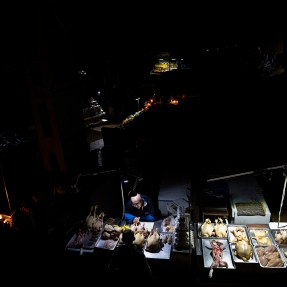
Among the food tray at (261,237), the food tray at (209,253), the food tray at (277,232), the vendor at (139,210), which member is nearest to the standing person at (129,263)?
the food tray at (209,253)

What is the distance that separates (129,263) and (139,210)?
2.48 m

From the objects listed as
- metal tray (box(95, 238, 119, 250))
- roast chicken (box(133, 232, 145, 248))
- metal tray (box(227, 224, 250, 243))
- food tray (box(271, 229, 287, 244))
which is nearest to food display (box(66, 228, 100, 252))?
metal tray (box(95, 238, 119, 250))

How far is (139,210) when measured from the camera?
749cm

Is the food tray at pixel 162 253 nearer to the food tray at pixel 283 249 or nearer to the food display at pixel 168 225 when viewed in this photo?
the food display at pixel 168 225

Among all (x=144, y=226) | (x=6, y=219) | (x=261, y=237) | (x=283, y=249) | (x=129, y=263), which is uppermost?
(x=129, y=263)

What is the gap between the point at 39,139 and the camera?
1223 cm

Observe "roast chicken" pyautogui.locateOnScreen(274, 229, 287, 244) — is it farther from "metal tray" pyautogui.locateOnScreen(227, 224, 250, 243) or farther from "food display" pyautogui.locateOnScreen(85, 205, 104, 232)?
"food display" pyautogui.locateOnScreen(85, 205, 104, 232)

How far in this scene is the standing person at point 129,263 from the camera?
4.98 m

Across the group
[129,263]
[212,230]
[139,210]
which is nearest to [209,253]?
[212,230]

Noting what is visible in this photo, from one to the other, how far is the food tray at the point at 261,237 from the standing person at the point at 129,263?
2.62 metres

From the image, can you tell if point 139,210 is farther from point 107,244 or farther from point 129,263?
point 129,263

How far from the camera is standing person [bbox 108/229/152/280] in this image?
4.98 m

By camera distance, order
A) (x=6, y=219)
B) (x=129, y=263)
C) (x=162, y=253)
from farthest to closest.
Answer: (x=6, y=219) → (x=162, y=253) → (x=129, y=263)

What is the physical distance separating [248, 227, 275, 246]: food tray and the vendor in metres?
2.39
